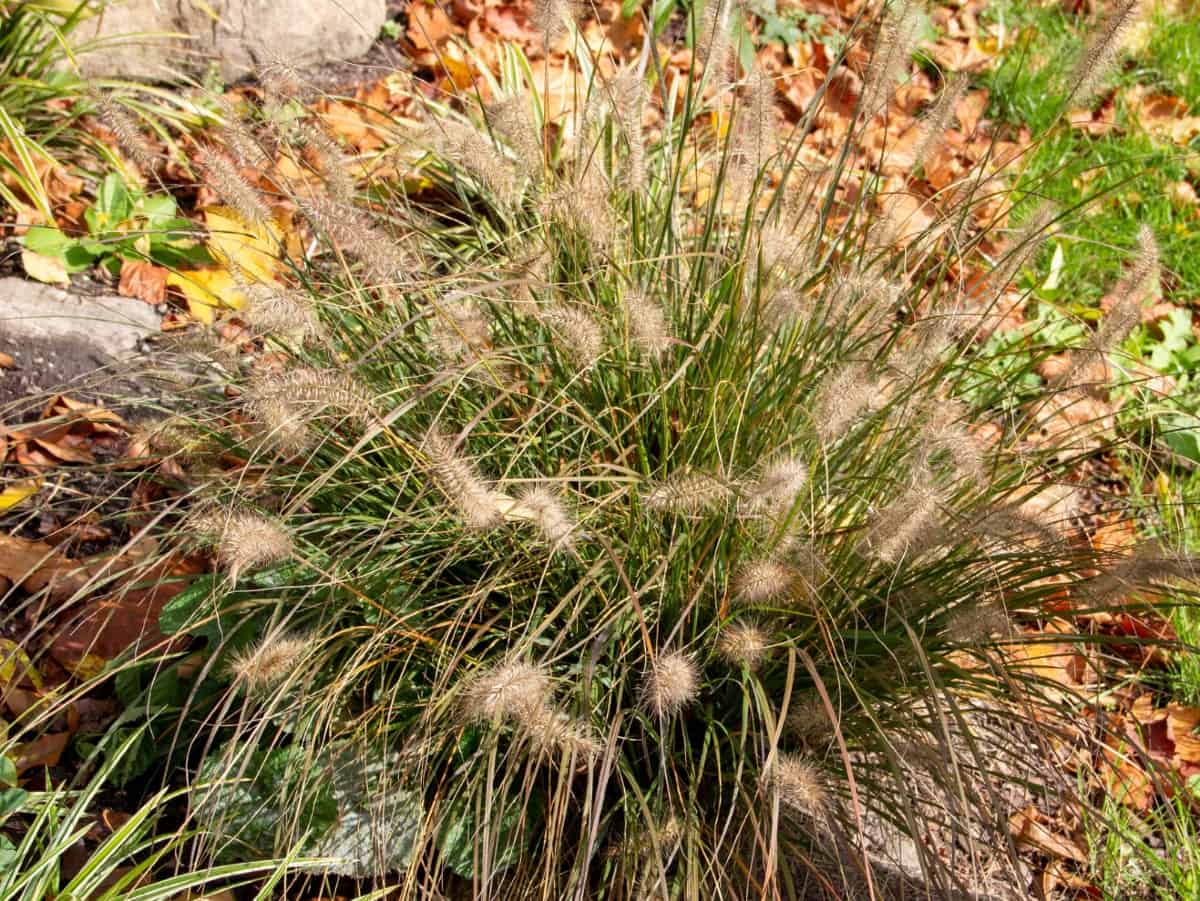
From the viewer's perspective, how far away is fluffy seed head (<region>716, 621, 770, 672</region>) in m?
1.84

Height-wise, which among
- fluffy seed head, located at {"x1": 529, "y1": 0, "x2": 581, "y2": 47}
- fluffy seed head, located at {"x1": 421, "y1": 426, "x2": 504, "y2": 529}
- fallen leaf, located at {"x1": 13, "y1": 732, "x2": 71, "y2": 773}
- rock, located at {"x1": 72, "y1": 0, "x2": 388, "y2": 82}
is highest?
fluffy seed head, located at {"x1": 529, "y1": 0, "x2": 581, "y2": 47}

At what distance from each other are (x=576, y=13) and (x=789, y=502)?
1387 millimetres

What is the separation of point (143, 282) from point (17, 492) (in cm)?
84

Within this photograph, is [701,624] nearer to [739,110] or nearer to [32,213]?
[739,110]

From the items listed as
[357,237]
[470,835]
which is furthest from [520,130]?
[470,835]


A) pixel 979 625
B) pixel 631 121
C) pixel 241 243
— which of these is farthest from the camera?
pixel 241 243

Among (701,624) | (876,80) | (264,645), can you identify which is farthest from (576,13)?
(264,645)

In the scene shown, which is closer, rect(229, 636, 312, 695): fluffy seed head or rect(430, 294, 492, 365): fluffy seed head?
rect(229, 636, 312, 695): fluffy seed head

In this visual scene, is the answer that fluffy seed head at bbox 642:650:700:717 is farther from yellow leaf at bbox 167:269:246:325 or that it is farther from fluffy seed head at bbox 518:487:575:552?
yellow leaf at bbox 167:269:246:325

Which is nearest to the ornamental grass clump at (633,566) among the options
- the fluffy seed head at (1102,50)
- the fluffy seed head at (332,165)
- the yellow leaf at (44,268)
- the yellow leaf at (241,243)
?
the fluffy seed head at (332,165)

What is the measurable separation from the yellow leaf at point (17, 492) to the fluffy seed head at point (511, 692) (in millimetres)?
1615

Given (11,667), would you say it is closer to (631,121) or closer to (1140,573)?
(631,121)

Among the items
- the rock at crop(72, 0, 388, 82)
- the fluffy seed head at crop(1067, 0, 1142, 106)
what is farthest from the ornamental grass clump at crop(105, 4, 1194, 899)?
the rock at crop(72, 0, 388, 82)

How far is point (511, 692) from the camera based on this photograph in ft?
5.16
